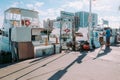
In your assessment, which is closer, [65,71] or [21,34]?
[65,71]

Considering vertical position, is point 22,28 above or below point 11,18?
below

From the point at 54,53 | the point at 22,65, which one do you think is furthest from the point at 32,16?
the point at 22,65

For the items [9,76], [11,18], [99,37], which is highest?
[11,18]

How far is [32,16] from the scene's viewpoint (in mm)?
16844

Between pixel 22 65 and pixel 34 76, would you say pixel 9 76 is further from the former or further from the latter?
pixel 22 65

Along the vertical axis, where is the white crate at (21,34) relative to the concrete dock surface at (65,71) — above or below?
above

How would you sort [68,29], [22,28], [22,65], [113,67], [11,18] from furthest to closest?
[11,18] → [68,29] → [22,28] → [22,65] → [113,67]

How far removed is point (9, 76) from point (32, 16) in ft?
34.5

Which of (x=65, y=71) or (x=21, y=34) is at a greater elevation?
(x=21, y=34)

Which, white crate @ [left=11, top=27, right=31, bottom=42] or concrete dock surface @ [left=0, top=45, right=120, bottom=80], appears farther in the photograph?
white crate @ [left=11, top=27, right=31, bottom=42]

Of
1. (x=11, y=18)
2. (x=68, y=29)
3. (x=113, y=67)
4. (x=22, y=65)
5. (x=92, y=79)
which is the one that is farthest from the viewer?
(x=11, y=18)

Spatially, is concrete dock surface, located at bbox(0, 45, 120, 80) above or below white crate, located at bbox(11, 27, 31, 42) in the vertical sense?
below

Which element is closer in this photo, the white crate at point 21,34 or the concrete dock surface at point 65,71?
the concrete dock surface at point 65,71

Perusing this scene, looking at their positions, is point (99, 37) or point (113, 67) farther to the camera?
point (99, 37)
